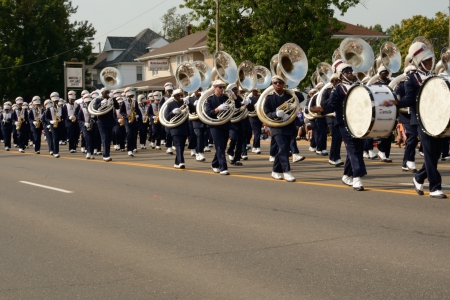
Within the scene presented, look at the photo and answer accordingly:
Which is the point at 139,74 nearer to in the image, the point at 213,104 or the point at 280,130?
the point at 213,104

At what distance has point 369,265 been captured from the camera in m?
7.04

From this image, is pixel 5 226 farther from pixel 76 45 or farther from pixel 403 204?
pixel 76 45

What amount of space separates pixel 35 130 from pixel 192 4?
59.8 feet

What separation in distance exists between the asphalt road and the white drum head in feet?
3.25

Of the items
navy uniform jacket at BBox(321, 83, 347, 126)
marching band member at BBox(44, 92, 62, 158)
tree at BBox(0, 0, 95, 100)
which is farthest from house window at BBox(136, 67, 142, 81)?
navy uniform jacket at BBox(321, 83, 347, 126)

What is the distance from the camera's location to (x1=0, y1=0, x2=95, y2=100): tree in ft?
228

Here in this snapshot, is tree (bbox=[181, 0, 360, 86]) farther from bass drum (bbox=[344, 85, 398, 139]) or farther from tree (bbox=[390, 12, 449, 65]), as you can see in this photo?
bass drum (bbox=[344, 85, 398, 139])

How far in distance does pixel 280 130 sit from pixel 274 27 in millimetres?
27380

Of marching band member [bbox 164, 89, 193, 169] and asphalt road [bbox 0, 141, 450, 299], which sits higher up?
marching band member [bbox 164, 89, 193, 169]

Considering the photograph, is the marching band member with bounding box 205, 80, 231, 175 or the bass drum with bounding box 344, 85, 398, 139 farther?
the marching band member with bounding box 205, 80, 231, 175

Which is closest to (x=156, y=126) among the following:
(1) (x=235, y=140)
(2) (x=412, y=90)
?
(1) (x=235, y=140)

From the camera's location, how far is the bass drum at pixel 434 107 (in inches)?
416

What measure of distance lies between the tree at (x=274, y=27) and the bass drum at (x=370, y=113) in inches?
1135

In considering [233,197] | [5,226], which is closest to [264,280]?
[5,226]
